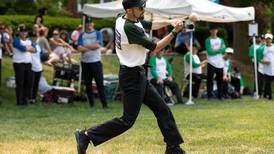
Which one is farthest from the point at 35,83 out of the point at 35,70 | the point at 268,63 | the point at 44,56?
the point at 268,63

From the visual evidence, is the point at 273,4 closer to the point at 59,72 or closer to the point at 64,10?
the point at 59,72

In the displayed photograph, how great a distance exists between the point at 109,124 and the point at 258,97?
1293 cm

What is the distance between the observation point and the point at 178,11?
17.2 meters

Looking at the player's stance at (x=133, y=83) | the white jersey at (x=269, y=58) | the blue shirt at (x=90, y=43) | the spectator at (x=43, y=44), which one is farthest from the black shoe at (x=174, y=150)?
the white jersey at (x=269, y=58)

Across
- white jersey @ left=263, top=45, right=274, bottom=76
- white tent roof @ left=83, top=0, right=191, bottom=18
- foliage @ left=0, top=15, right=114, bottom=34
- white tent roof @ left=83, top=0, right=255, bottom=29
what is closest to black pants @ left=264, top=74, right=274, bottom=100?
white jersey @ left=263, top=45, right=274, bottom=76

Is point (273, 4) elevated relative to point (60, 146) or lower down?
elevated

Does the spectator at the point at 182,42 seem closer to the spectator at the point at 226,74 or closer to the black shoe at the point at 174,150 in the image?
the spectator at the point at 226,74

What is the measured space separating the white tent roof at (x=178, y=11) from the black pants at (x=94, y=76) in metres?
1.97

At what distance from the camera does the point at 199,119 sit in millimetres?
12945

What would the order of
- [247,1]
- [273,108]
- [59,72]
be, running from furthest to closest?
[247,1] → [59,72] → [273,108]

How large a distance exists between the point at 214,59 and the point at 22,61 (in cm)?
561

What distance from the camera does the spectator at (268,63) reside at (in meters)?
20.2

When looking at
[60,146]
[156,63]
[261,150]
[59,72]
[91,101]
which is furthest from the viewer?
[59,72]

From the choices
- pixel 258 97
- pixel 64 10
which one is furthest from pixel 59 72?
pixel 64 10
